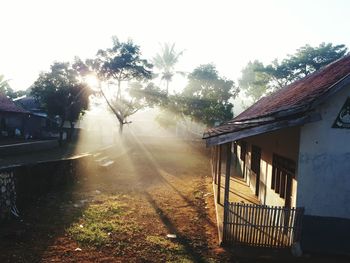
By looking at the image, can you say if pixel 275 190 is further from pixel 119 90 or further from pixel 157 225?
pixel 119 90

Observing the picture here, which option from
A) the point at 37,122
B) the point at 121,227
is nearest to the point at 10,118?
the point at 37,122

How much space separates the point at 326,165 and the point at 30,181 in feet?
31.1

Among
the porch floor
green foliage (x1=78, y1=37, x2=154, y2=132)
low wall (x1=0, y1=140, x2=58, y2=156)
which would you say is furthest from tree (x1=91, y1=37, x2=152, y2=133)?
the porch floor

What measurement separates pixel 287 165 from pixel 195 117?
31.6 metres

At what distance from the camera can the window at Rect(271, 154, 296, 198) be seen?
8648 millimetres

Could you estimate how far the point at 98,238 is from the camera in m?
8.48

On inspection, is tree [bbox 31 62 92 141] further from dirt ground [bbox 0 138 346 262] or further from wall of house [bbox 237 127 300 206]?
wall of house [bbox 237 127 300 206]

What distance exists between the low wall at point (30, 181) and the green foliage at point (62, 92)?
18.0 m

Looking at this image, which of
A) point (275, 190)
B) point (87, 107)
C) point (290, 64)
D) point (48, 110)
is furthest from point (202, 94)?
point (275, 190)

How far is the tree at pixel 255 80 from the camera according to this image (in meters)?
47.2

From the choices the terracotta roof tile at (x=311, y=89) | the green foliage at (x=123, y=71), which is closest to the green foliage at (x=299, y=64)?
the green foliage at (x=123, y=71)

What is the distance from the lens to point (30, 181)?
11.4 metres

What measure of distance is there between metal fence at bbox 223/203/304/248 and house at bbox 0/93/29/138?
82.6 feet

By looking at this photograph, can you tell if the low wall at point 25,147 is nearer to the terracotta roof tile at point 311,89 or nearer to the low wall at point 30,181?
the low wall at point 30,181
